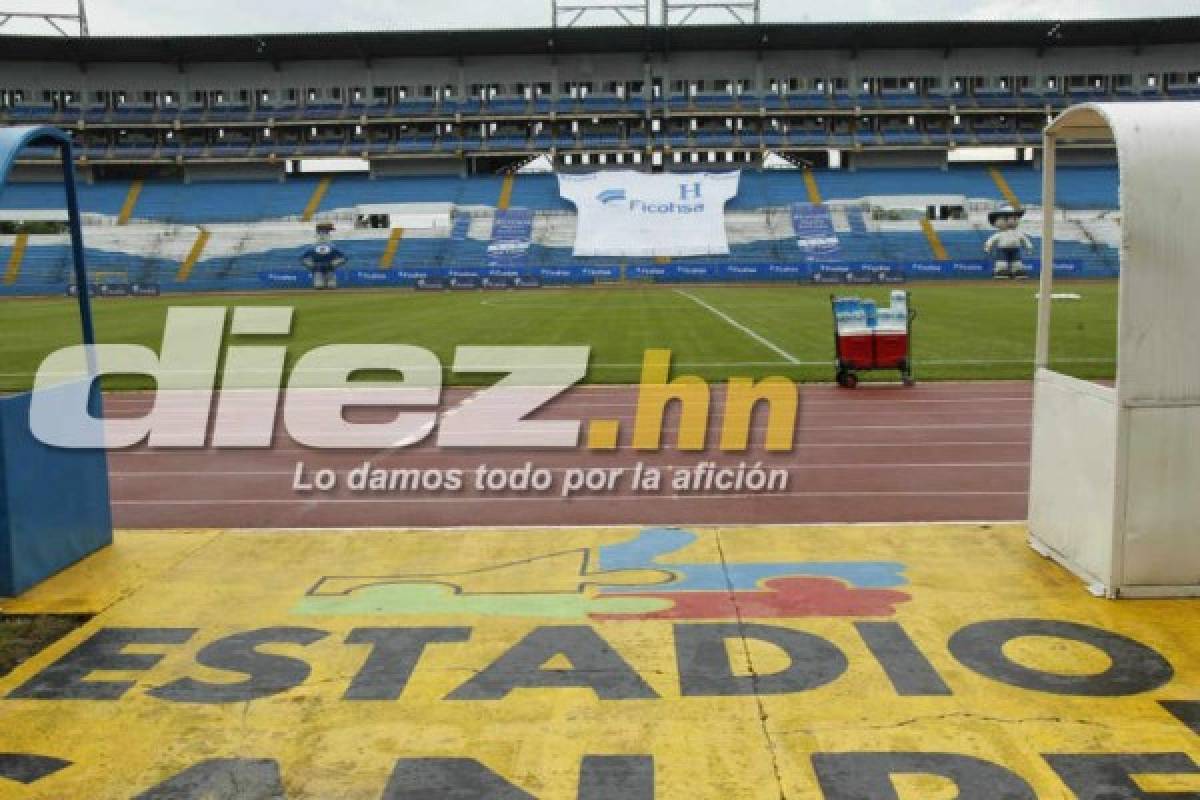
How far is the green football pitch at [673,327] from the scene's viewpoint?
18953 millimetres

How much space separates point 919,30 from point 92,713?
7318 centimetres

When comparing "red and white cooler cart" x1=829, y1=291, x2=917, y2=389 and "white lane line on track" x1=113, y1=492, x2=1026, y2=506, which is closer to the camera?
"white lane line on track" x1=113, y1=492, x2=1026, y2=506

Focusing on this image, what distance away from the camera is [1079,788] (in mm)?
4109

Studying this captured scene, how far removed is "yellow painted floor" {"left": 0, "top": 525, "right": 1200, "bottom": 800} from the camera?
14.2ft

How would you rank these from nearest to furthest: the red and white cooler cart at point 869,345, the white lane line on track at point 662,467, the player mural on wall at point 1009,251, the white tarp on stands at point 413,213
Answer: the white lane line on track at point 662,467, the red and white cooler cart at point 869,345, the player mural on wall at point 1009,251, the white tarp on stands at point 413,213

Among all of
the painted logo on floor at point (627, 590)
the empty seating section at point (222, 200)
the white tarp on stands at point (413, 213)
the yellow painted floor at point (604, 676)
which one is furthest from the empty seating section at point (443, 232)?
the yellow painted floor at point (604, 676)

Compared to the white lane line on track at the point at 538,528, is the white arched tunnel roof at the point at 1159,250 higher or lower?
higher

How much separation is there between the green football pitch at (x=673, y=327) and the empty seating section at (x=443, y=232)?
10.7 meters

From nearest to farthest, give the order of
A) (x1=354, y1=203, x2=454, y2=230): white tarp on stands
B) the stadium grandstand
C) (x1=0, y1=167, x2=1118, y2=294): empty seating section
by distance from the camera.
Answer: (x1=0, y1=167, x2=1118, y2=294): empty seating section → (x1=354, y1=203, x2=454, y2=230): white tarp on stands → the stadium grandstand

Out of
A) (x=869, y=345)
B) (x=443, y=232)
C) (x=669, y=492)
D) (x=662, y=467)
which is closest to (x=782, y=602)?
(x=669, y=492)

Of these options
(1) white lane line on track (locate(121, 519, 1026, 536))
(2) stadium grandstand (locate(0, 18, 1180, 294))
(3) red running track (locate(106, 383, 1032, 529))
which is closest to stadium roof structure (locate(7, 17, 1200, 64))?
(2) stadium grandstand (locate(0, 18, 1180, 294))

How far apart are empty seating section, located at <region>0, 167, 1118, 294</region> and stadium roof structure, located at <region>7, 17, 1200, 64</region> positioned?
8.78 meters

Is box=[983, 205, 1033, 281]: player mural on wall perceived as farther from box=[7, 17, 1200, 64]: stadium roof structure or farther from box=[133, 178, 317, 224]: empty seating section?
box=[133, 178, 317, 224]: empty seating section

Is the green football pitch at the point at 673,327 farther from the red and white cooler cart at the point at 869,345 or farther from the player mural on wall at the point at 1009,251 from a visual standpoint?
the player mural on wall at the point at 1009,251
